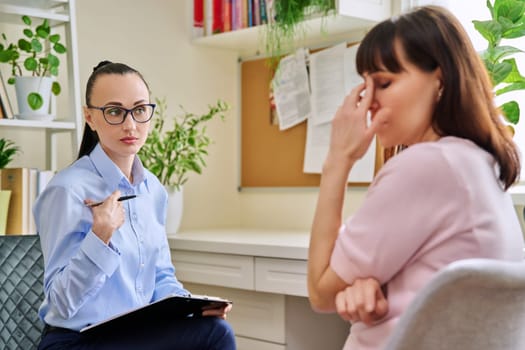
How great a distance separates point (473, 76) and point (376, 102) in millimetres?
139

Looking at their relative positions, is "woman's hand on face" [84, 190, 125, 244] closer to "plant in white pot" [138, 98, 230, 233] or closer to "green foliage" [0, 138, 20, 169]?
"green foliage" [0, 138, 20, 169]

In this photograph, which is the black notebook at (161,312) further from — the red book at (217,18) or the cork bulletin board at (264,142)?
the red book at (217,18)

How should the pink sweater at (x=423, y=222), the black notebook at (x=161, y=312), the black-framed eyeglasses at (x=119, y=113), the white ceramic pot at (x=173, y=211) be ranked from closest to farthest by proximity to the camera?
the pink sweater at (x=423, y=222) < the black notebook at (x=161, y=312) < the black-framed eyeglasses at (x=119, y=113) < the white ceramic pot at (x=173, y=211)

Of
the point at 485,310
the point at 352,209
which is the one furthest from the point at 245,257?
the point at 485,310

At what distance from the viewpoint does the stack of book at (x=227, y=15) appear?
9.99ft

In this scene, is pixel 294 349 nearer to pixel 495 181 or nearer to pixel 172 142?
pixel 172 142

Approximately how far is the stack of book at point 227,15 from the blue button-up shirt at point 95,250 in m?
1.30

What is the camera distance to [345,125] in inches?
44.4

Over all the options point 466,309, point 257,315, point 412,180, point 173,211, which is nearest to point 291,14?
point 173,211

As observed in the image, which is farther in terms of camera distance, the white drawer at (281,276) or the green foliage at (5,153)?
the green foliage at (5,153)

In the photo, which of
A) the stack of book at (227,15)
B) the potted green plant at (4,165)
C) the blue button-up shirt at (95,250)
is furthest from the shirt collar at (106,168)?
the stack of book at (227,15)

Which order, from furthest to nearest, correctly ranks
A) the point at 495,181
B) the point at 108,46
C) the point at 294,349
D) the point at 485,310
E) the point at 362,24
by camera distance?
the point at 108,46 → the point at 362,24 → the point at 294,349 → the point at 495,181 → the point at 485,310

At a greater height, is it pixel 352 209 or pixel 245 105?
pixel 245 105

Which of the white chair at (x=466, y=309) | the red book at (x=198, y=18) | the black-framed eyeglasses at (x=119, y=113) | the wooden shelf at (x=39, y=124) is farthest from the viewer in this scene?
the red book at (x=198, y=18)
